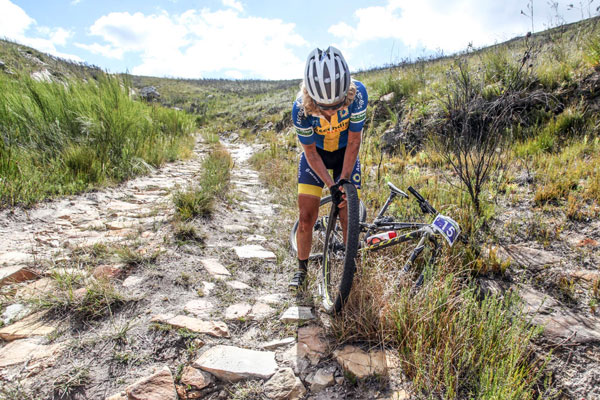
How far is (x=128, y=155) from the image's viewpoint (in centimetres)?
625

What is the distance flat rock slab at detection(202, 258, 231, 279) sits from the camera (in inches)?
118

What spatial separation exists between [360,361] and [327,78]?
2139 millimetres

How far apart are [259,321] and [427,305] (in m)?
1.26

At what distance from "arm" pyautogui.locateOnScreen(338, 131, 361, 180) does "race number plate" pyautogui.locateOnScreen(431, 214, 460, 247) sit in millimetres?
882

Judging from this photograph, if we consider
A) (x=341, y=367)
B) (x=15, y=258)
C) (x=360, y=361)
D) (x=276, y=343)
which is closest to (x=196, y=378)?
(x=276, y=343)

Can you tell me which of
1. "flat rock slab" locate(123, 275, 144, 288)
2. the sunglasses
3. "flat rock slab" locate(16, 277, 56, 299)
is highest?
the sunglasses

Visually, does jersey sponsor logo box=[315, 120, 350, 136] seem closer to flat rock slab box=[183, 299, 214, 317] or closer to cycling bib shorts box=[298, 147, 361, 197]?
cycling bib shorts box=[298, 147, 361, 197]

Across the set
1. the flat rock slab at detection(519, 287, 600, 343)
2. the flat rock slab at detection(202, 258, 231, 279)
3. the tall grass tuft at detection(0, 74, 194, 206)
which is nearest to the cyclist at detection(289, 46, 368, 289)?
the flat rock slab at detection(202, 258, 231, 279)

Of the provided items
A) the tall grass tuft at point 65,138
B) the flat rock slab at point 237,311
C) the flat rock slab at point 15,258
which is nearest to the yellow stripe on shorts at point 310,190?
the flat rock slab at point 237,311

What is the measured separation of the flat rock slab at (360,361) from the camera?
5.95ft

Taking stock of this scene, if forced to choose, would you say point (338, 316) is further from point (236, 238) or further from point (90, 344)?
point (236, 238)

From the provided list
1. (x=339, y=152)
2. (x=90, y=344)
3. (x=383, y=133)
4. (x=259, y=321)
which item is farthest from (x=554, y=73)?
(x=90, y=344)

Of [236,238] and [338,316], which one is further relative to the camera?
[236,238]

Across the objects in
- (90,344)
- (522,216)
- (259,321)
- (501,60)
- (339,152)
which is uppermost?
(501,60)
